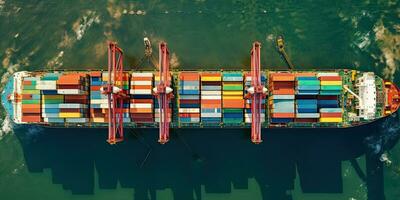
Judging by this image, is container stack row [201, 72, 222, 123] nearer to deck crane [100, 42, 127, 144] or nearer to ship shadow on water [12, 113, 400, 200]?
ship shadow on water [12, 113, 400, 200]

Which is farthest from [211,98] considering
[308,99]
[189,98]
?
[308,99]

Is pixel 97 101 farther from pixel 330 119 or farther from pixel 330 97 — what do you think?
pixel 330 97

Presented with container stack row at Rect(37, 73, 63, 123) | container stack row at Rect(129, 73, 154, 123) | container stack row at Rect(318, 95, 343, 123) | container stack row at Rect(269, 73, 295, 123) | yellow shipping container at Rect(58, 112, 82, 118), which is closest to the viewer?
container stack row at Rect(269, 73, 295, 123)

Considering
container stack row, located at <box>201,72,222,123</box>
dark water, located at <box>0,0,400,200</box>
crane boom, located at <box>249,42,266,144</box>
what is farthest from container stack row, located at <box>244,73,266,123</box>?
dark water, located at <box>0,0,400,200</box>

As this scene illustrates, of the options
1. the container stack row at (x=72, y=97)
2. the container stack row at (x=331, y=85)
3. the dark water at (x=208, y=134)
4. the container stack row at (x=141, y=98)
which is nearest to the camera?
the container stack row at (x=72, y=97)

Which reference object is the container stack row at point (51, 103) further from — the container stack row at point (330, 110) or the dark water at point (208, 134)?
the container stack row at point (330, 110)

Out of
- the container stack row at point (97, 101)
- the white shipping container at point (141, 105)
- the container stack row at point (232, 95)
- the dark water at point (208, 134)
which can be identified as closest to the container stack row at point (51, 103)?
the container stack row at point (97, 101)
